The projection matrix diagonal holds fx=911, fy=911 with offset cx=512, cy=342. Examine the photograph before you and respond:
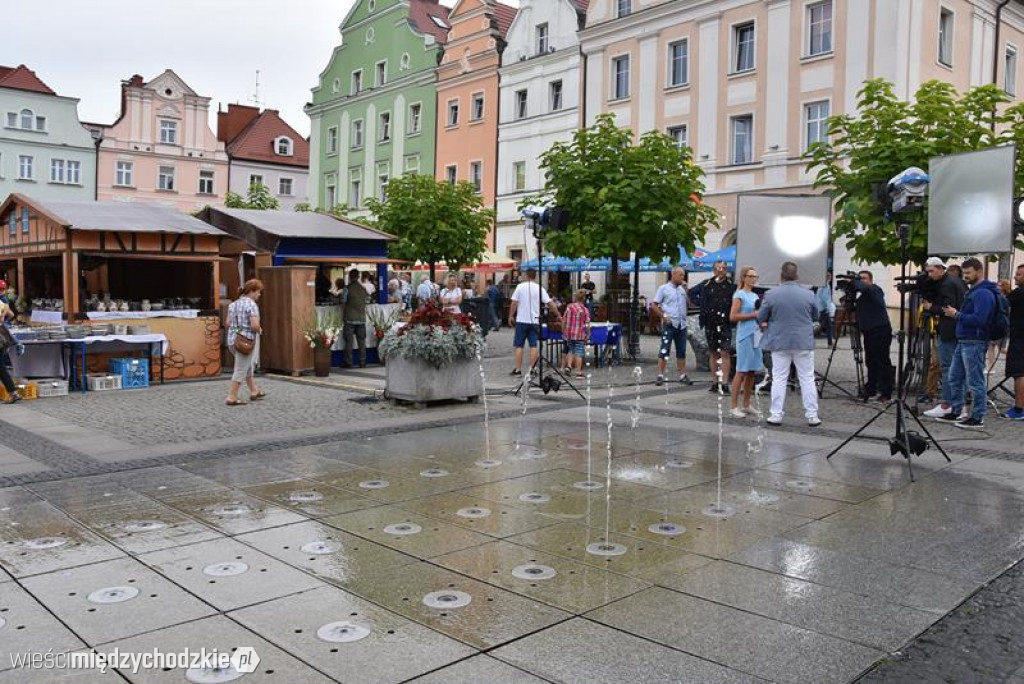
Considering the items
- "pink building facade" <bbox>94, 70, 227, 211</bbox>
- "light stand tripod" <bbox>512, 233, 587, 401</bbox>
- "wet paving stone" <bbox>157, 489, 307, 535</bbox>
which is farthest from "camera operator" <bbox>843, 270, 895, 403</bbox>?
"pink building facade" <bbox>94, 70, 227, 211</bbox>

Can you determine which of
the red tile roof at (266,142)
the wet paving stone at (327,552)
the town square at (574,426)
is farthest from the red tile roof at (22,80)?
the wet paving stone at (327,552)

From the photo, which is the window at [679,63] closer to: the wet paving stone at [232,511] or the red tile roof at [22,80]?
the wet paving stone at [232,511]

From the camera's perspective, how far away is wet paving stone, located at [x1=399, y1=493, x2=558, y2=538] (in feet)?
19.6

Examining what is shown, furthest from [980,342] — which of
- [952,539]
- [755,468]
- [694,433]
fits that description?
[952,539]

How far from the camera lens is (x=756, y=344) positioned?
10922mm

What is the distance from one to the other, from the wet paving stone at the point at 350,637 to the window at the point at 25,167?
5610 centimetres

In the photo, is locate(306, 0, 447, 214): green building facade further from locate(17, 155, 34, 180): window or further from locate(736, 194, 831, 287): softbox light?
locate(736, 194, 831, 287): softbox light

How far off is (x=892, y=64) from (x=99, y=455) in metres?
25.2

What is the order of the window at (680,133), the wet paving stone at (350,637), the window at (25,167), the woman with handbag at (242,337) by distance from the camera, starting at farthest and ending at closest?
the window at (25,167) → the window at (680,133) → the woman with handbag at (242,337) → the wet paving stone at (350,637)

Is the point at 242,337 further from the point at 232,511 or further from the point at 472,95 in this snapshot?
the point at 472,95

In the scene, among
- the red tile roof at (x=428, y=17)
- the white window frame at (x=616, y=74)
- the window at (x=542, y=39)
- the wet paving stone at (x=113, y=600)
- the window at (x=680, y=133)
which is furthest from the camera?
the red tile roof at (x=428, y=17)

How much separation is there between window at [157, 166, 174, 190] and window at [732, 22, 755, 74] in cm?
3908

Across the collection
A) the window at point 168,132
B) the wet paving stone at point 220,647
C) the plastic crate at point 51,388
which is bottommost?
the wet paving stone at point 220,647

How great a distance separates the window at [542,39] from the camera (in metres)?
38.7
